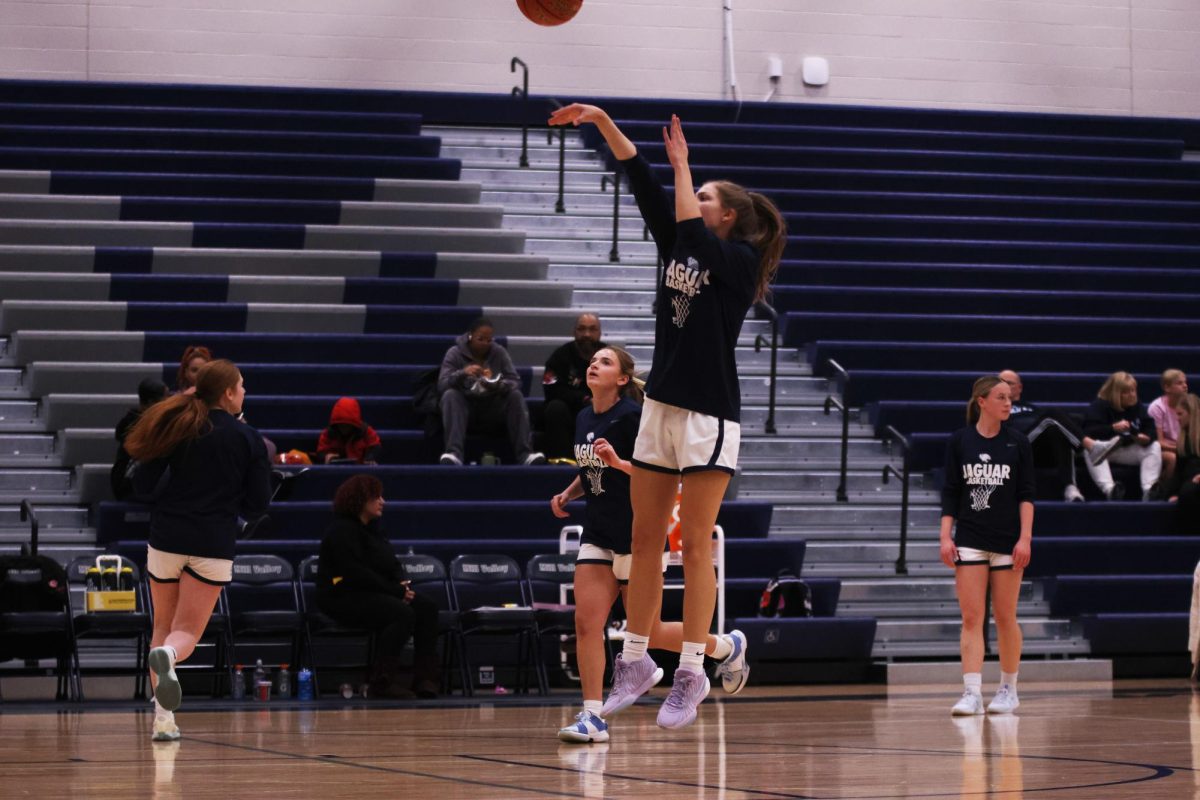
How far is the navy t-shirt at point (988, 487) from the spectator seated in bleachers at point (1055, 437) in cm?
287

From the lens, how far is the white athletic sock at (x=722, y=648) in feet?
18.2

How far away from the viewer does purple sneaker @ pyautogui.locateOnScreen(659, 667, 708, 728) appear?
5.05 meters

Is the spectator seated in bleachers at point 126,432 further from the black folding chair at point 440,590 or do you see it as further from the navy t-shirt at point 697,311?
the navy t-shirt at point 697,311

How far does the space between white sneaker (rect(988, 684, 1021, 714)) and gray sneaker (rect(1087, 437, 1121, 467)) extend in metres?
3.83

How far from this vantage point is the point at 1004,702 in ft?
25.5

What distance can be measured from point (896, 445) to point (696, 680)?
7.15 metres

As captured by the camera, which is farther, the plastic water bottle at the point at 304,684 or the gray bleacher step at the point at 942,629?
the gray bleacher step at the point at 942,629

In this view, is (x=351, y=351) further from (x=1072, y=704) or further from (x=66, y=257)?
(x=1072, y=704)

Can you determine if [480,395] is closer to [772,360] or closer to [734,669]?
[772,360]

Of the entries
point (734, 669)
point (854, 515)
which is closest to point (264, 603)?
point (854, 515)

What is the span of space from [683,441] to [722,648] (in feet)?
3.03

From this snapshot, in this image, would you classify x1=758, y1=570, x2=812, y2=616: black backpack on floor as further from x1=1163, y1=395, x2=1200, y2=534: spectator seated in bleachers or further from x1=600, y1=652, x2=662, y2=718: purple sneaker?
x1=600, y1=652, x2=662, y2=718: purple sneaker

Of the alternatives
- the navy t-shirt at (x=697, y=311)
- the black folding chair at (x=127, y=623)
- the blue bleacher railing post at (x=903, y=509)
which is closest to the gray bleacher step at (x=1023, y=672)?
the blue bleacher railing post at (x=903, y=509)

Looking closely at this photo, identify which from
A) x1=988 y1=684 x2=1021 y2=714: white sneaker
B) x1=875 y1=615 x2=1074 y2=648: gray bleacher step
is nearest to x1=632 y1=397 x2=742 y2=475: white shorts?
x1=988 y1=684 x2=1021 y2=714: white sneaker
